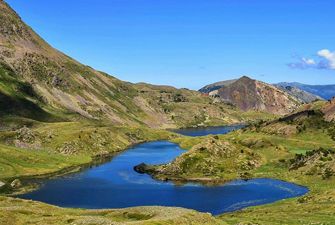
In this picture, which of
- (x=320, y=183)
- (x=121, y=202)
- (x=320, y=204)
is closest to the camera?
(x=320, y=204)

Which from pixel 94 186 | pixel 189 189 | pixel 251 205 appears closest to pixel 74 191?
pixel 94 186

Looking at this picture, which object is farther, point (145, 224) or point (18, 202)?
point (18, 202)

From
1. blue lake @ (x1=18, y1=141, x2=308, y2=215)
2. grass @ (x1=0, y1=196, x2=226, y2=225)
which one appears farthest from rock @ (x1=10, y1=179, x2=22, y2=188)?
grass @ (x1=0, y1=196, x2=226, y2=225)

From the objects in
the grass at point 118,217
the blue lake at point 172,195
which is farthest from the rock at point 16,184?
the grass at point 118,217

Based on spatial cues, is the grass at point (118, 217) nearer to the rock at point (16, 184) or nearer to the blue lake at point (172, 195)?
the blue lake at point (172, 195)

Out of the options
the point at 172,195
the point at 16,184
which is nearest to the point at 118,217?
the point at 172,195

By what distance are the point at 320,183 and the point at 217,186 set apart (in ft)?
130

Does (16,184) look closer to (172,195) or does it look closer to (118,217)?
(172,195)

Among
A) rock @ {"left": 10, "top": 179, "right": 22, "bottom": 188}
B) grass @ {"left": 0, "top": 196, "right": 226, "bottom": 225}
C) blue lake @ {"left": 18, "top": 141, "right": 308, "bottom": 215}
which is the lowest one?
blue lake @ {"left": 18, "top": 141, "right": 308, "bottom": 215}

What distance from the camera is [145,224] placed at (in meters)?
75.2

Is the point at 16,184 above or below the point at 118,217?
below

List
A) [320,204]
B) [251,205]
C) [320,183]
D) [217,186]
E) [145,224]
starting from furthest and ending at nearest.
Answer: [217,186], [320,183], [251,205], [320,204], [145,224]

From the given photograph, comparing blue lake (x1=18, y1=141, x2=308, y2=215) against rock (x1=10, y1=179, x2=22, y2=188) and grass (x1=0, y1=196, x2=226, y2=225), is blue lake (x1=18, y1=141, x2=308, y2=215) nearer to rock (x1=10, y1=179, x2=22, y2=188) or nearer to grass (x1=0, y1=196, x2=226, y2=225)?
rock (x1=10, y1=179, x2=22, y2=188)

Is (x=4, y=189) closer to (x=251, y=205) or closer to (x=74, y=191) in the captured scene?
(x=74, y=191)
